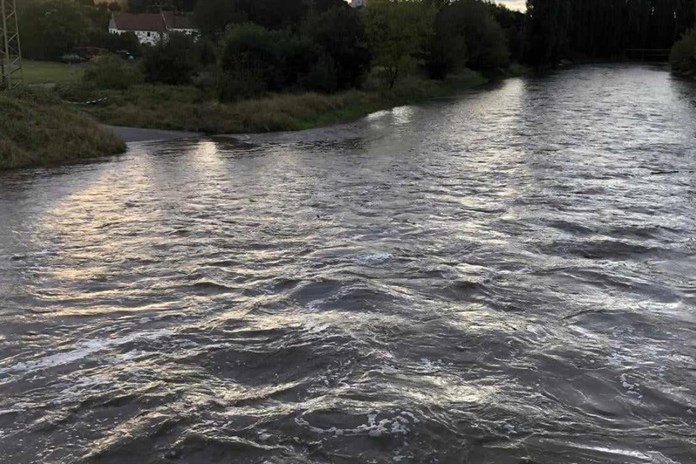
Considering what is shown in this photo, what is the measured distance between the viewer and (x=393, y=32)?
165 feet

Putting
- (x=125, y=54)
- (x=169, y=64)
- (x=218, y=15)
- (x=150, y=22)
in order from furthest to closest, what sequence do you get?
(x=150, y=22), (x=218, y=15), (x=125, y=54), (x=169, y=64)

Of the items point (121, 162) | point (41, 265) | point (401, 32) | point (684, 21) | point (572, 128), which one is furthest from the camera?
point (684, 21)

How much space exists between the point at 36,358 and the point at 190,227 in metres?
6.55

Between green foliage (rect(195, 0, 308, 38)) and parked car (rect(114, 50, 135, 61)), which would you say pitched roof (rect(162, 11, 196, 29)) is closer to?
green foliage (rect(195, 0, 308, 38))

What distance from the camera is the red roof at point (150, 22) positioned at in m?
106

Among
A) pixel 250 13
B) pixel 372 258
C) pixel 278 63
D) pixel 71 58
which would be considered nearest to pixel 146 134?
pixel 278 63

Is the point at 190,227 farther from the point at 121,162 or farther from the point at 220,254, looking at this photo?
the point at 121,162

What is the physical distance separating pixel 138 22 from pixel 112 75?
226 ft

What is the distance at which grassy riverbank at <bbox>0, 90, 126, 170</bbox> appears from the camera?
2294cm

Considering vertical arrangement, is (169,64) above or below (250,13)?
→ below

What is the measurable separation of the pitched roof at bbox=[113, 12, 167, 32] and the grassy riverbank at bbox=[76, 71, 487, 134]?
226 feet

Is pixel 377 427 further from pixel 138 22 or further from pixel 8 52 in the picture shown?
pixel 138 22

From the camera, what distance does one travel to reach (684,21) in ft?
411

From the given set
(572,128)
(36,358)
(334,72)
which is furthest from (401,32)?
(36,358)
